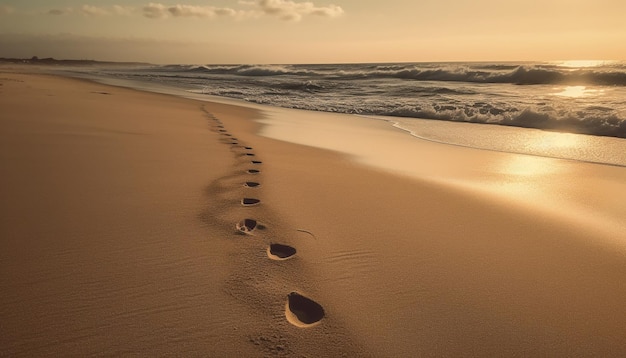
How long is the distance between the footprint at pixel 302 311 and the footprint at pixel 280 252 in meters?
0.34

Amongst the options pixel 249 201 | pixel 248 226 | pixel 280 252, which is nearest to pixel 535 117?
pixel 249 201

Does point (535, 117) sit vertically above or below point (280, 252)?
above

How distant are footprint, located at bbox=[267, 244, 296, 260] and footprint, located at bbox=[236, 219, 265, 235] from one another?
0.21 m

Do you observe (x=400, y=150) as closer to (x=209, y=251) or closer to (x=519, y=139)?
(x=519, y=139)

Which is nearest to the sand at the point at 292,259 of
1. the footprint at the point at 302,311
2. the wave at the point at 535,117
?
the footprint at the point at 302,311

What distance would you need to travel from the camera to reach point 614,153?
5652mm

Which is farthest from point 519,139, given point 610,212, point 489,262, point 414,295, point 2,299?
point 2,299

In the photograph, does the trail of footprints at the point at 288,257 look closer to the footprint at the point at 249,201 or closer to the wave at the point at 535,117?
the footprint at the point at 249,201

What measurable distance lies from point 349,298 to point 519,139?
6327 mm

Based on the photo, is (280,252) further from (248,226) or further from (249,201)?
(249,201)

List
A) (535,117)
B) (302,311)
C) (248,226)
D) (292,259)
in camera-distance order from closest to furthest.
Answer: (302,311), (292,259), (248,226), (535,117)

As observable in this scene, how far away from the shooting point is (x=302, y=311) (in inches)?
61.9

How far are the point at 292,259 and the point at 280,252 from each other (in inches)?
4.7

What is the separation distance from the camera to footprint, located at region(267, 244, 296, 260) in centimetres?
198
